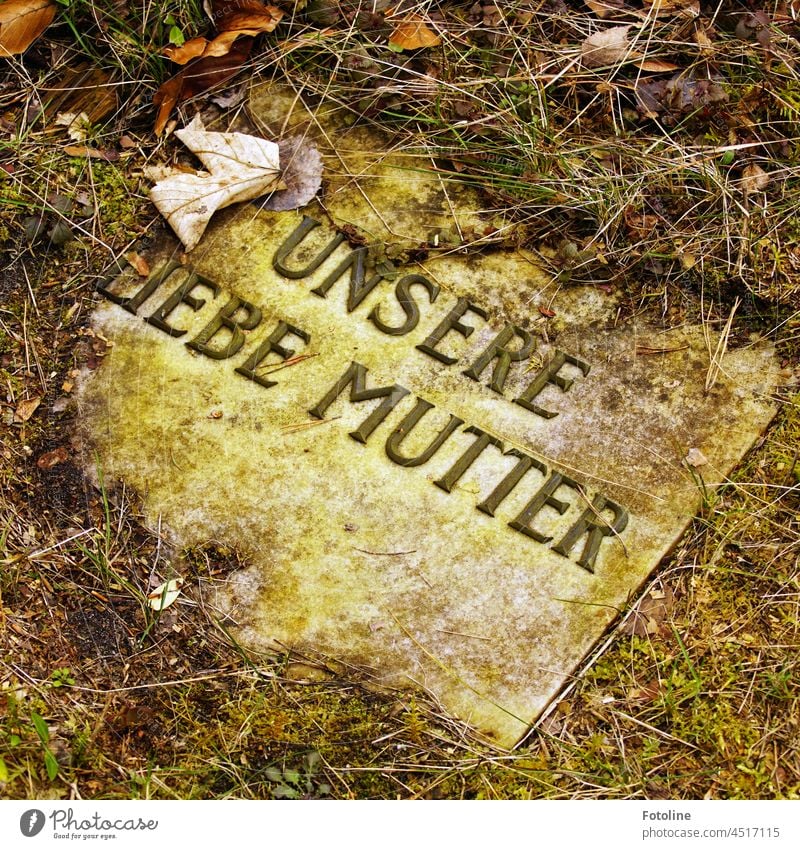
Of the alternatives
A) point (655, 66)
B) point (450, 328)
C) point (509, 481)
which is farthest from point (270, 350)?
point (655, 66)

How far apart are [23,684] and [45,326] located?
102 centimetres

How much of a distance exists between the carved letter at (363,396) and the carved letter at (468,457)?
8.7 inches

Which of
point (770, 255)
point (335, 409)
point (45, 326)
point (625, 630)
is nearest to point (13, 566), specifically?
point (45, 326)

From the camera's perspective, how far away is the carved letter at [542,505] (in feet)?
7.04

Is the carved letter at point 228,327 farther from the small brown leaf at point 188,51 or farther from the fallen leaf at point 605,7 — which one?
the fallen leaf at point 605,7

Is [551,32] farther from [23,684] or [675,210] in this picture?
[23,684]

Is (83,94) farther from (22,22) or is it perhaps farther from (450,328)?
(450,328)

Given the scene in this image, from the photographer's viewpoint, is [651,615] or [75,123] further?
[75,123]

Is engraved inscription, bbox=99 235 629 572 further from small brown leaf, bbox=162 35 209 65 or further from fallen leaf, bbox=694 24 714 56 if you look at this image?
fallen leaf, bbox=694 24 714 56

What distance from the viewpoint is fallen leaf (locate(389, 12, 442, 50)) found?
2.63 meters

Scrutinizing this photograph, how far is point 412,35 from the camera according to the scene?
8.66 feet

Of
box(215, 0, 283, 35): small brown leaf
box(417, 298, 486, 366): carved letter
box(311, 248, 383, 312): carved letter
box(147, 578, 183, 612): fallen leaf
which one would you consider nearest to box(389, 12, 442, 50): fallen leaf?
box(215, 0, 283, 35): small brown leaf

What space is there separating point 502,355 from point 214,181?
3.34 feet
